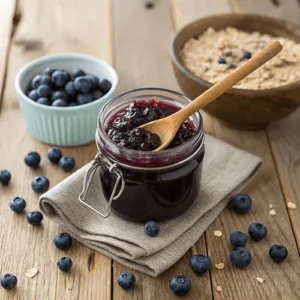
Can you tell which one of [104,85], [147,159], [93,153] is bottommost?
[93,153]

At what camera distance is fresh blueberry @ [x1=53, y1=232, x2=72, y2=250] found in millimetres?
1305

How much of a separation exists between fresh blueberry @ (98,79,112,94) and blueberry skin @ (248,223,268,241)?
564mm

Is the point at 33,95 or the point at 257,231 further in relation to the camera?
the point at 33,95

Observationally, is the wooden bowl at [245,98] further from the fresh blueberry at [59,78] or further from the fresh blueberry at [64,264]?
the fresh blueberry at [64,264]

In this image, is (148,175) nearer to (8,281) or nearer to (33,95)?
(8,281)

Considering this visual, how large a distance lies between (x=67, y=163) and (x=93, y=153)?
4.1 inches

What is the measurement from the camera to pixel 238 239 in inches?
52.0

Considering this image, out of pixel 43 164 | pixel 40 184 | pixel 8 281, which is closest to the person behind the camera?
pixel 8 281

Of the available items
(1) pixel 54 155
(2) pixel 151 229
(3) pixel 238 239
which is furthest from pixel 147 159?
(1) pixel 54 155

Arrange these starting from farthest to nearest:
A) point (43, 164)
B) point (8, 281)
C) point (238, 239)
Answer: point (43, 164) < point (238, 239) < point (8, 281)

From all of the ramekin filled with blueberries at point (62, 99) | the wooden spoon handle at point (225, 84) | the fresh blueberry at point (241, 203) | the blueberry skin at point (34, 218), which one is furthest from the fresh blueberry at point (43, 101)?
the fresh blueberry at point (241, 203)

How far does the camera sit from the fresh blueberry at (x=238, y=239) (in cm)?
132

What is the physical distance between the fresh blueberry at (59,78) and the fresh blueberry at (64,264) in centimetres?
55

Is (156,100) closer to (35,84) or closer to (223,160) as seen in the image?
(223,160)
